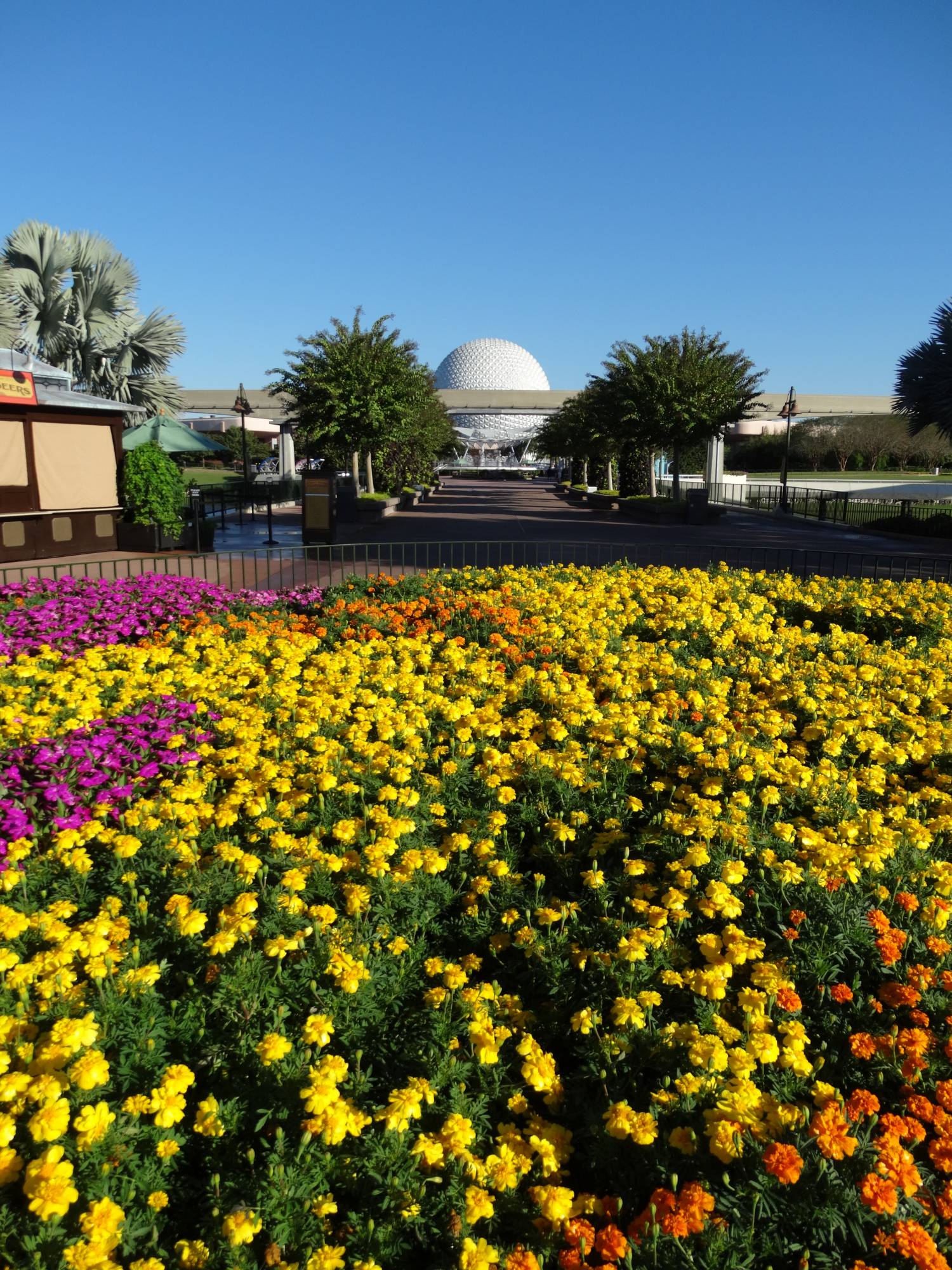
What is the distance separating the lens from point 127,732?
4.55m

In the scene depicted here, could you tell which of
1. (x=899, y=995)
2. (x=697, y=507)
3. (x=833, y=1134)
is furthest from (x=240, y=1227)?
(x=697, y=507)

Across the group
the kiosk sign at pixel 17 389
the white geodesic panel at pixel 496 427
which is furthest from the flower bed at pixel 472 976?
the white geodesic panel at pixel 496 427

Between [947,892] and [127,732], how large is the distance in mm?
3895

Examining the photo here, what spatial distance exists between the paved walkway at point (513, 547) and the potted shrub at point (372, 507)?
0.45m

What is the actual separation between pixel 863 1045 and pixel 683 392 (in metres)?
25.4

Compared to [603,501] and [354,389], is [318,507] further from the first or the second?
[603,501]

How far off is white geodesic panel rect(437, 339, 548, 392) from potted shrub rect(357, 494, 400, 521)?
79.0 metres

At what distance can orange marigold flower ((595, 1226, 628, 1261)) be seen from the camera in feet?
6.26

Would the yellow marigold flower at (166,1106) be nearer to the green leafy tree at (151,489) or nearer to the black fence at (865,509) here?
the green leafy tree at (151,489)

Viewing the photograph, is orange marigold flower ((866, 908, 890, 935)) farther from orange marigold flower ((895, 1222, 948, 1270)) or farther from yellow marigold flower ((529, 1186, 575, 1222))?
yellow marigold flower ((529, 1186, 575, 1222))

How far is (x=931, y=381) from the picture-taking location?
20.4 metres

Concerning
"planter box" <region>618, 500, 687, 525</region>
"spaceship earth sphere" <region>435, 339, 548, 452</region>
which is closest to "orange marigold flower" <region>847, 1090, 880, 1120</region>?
"planter box" <region>618, 500, 687, 525</region>

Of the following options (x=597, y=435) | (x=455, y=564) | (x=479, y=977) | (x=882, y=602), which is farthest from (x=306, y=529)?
(x=597, y=435)

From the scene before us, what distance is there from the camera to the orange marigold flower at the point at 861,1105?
2219 mm
